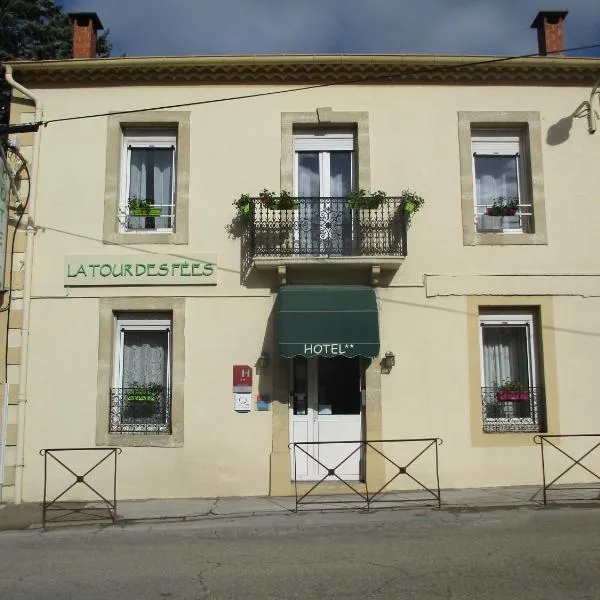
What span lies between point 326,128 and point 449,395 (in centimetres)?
442

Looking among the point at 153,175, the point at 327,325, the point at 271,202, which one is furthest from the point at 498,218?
the point at 153,175

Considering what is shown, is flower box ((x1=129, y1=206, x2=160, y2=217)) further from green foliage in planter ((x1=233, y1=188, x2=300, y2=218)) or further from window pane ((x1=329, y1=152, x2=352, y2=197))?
window pane ((x1=329, y1=152, x2=352, y2=197))

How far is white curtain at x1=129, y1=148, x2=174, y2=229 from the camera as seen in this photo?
32.4 ft

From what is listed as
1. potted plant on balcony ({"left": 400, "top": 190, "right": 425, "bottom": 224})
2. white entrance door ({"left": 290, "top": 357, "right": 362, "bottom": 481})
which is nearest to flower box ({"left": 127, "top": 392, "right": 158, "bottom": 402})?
white entrance door ({"left": 290, "top": 357, "right": 362, "bottom": 481})

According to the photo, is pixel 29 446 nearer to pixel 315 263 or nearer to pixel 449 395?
pixel 315 263

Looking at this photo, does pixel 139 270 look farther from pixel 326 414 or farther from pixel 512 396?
pixel 512 396

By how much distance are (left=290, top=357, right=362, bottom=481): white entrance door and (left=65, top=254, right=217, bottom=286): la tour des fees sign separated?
1.90 m

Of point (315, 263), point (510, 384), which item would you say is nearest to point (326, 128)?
point (315, 263)

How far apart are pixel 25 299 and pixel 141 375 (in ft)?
6.42

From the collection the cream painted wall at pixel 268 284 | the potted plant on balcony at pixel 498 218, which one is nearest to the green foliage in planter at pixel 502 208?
the potted plant on balcony at pixel 498 218

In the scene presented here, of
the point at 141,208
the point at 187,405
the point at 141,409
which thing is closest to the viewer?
the point at 187,405

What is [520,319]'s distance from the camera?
9555mm

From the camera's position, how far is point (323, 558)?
5816 millimetres

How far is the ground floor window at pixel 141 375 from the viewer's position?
30.4 feet
